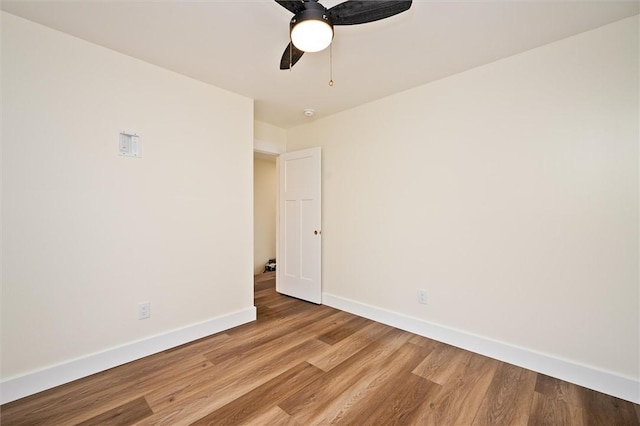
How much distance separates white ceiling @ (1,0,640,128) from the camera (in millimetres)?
1643

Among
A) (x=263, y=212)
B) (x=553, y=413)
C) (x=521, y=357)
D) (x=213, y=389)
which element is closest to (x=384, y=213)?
(x=521, y=357)

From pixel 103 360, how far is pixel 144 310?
0.41m

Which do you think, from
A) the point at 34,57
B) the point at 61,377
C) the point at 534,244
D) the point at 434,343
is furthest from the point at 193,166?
the point at 534,244

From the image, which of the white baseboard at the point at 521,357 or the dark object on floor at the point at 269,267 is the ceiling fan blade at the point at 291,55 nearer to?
the white baseboard at the point at 521,357

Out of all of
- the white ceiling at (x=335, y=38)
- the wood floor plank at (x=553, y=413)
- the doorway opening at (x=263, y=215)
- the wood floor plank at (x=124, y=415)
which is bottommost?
the wood floor plank at (x=553, y=413)

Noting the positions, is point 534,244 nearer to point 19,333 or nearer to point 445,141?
point 445,141

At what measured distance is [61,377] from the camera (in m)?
1.87

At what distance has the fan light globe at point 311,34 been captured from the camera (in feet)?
4.42

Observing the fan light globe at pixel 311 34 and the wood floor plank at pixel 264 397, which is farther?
the wood floor plank at pixel 264 397

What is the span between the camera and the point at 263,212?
5.57 metres

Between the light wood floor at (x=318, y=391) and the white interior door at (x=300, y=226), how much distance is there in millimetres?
1181

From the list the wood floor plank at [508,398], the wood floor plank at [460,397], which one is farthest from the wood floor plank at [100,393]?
the wood floor plank at [508,398]

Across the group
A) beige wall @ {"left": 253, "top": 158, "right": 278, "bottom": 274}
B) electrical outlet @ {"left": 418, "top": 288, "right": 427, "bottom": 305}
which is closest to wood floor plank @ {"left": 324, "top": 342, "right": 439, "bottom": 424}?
electrical outlet @ {"left": 418, "top": 288, "right": 427, "bottom": 305}

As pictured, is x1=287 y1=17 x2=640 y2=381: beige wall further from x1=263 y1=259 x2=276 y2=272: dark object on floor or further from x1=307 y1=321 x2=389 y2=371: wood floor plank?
x1=263 y1=259 x2=276 y2=272: dark object on floor
